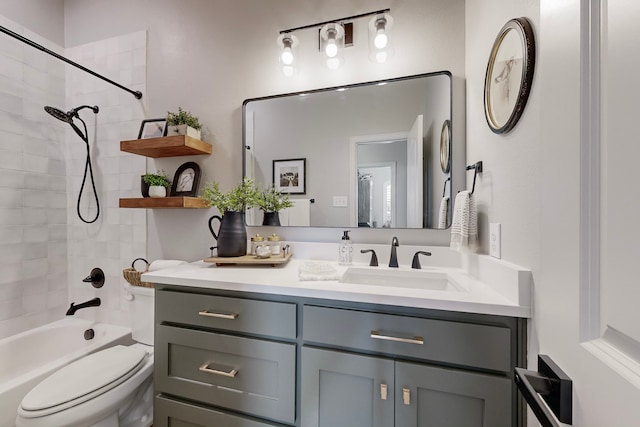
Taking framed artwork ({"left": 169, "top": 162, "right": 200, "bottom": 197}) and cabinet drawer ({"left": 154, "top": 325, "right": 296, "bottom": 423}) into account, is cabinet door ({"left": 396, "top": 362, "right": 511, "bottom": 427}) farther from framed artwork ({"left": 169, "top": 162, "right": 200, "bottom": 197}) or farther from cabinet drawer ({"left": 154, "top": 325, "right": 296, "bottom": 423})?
framed artwork ({"left": 169, "top": 162, "right": 200, "bottom": 197})

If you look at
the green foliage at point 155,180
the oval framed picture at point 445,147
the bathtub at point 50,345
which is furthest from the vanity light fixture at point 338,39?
the bathtub at point 50,345

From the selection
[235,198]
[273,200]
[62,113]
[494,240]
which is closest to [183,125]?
[235,198]

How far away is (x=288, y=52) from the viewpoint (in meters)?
1.52

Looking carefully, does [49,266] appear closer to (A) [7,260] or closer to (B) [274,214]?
(A) [7,260]

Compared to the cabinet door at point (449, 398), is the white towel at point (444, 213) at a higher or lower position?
higher

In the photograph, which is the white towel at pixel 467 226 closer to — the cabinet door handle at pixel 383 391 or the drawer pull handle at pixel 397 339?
Answer: the drawer pull handle at pixel 397 339

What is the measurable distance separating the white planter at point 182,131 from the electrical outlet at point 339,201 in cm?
96

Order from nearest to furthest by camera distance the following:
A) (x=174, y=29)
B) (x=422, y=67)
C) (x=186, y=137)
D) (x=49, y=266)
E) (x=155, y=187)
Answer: (x=422, y=67)
(x=186, y=137)
(x=155, y=187)
(x=174, y=29)
(x=49, y=266)

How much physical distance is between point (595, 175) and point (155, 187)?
1904mm

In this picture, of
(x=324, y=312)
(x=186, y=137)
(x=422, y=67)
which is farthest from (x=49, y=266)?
(x=422, y=67)

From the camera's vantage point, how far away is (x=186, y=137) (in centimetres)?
153

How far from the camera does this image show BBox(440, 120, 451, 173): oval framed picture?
1333mm

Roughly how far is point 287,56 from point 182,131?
77cm

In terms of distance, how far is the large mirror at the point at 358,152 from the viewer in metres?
1.36
